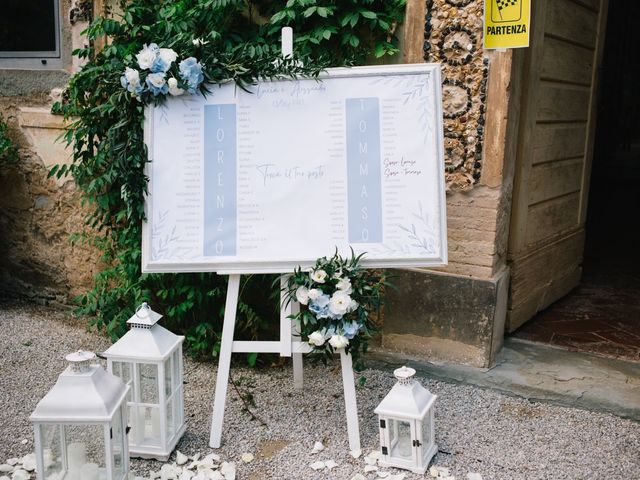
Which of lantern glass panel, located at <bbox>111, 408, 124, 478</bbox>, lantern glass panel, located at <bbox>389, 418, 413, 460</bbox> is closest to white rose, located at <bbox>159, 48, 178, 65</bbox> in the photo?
lantern glass panel, located at <bbox>111, 408, 124, 478</bbox>

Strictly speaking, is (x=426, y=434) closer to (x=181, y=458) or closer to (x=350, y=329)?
(x=350, y=329)

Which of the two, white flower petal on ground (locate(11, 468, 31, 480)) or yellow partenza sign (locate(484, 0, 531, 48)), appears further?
yellow partenza sign (locate(484, 0, 531, 48))

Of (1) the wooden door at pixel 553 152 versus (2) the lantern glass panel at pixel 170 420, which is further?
(1) the wooden door at pixel 553 152

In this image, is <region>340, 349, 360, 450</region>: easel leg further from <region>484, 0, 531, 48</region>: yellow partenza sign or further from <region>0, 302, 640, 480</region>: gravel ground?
<region>484, 0, 531, 48</region>: yellow partenza sign

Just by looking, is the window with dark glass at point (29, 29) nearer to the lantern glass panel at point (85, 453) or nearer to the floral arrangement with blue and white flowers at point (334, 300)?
the floral arrangement with blue and white flowers at point (334, 300)

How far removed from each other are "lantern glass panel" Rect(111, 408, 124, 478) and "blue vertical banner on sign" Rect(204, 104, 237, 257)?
739 mm

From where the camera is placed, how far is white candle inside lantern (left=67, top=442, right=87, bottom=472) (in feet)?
8.42

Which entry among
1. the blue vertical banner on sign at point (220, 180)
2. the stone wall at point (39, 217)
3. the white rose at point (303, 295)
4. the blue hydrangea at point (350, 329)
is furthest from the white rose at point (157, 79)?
the stone wall at point (39, 217)

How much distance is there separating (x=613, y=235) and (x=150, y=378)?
5551mm

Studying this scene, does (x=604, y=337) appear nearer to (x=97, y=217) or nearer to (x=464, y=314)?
(x=464, y=314)

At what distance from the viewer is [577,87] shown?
4602mm

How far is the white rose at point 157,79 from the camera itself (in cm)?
295

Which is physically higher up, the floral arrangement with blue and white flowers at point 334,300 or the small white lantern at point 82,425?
the floral arrangement with blue and white flowers at point 334,300

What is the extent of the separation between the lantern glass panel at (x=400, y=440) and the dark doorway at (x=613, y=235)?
1504 mm
